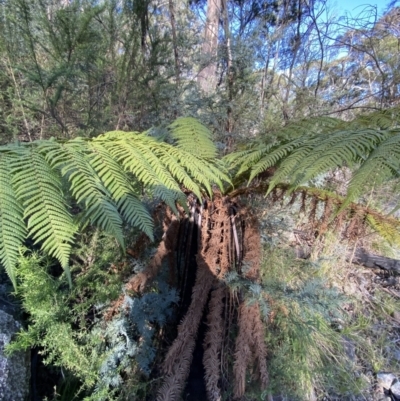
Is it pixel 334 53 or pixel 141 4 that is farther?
pixel 334 53

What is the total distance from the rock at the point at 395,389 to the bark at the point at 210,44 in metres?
2.37

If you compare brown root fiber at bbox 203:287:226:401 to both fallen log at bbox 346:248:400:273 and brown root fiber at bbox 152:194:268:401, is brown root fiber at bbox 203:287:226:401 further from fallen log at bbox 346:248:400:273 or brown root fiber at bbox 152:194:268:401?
fallen log at bbox 346:248:400:273

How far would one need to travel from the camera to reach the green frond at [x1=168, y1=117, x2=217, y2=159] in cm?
97

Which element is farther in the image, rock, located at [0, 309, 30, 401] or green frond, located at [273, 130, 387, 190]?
rock, located at [0, 309, 30, 401]

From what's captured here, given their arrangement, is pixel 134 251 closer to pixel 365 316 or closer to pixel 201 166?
pixel 201 166

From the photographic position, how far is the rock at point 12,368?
882mm

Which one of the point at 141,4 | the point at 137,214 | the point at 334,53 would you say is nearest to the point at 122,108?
the point at 141,4

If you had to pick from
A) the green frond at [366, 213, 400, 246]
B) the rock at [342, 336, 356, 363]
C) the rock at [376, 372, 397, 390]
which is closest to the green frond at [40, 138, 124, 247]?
the green frond at [366, 213, 400, 246]

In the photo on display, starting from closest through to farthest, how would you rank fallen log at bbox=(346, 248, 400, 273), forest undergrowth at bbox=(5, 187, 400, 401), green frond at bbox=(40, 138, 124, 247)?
green frond at bbox=(40, 138, 124, 247), forest undergrowth at bbox=(5, 187, 400, 401), fallen log at bbox=(346, 248, 400, 273)

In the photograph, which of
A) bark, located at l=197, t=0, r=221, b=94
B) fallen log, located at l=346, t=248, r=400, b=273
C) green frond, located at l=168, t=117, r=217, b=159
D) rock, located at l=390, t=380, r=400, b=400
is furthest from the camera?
bark, located at l=197, t=0, r=221, b=94

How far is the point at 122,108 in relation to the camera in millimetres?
1553

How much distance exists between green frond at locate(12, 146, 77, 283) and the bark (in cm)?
212

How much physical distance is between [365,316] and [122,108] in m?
1.92

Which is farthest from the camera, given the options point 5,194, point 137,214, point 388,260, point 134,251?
point 388,260
